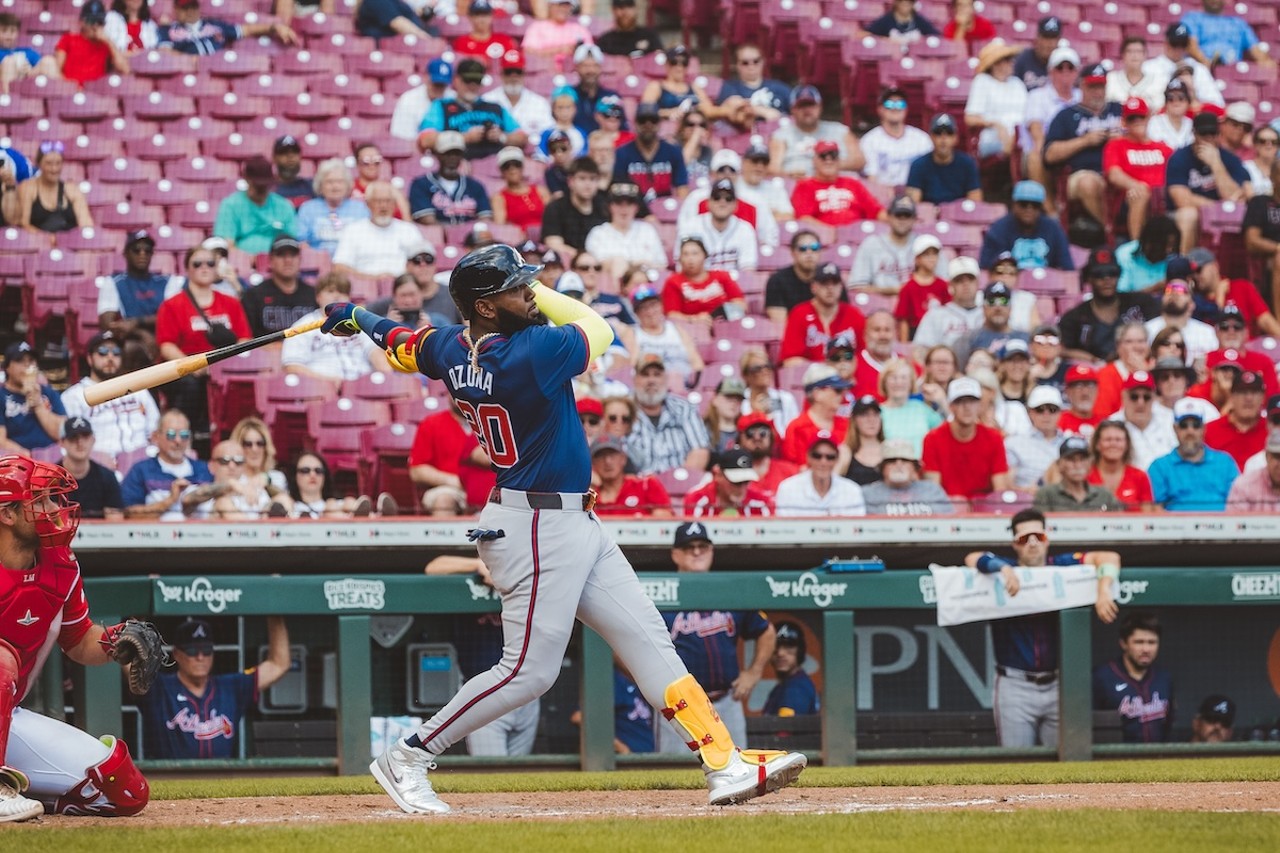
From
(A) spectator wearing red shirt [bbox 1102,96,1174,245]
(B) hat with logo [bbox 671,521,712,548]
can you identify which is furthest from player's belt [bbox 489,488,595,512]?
(A) spectator wearing red shirt [bbox 1102,96,1174,245]

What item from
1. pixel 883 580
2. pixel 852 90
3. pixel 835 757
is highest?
pixel 852 90

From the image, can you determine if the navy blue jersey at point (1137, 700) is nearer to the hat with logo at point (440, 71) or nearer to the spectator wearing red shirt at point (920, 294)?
the spectator wearing red shirt at point (920, 294)

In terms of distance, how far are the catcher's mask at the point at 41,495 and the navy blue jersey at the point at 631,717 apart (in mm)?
2858

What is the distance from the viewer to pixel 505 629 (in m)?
5.18

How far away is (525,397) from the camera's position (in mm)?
5074

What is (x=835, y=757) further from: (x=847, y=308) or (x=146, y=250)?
(x=146, y=250)

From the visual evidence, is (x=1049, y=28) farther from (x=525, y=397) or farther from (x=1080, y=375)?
(x=525, y=397)

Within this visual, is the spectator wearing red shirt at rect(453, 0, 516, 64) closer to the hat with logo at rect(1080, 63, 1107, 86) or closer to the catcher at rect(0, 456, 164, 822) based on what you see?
the hat with logo at rect(1080, 63, 1107, 86)

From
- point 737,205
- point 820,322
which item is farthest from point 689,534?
point 737,205

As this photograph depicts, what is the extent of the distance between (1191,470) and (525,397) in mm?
4749

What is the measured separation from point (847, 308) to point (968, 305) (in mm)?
787

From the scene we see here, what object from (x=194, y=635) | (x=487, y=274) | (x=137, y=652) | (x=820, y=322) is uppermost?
(x=487, y=274)

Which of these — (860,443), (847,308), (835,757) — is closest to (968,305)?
(847,308)

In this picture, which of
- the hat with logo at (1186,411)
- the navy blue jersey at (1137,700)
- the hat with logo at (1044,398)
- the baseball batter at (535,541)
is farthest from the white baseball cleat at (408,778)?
the hat with logo at (1186,411)
